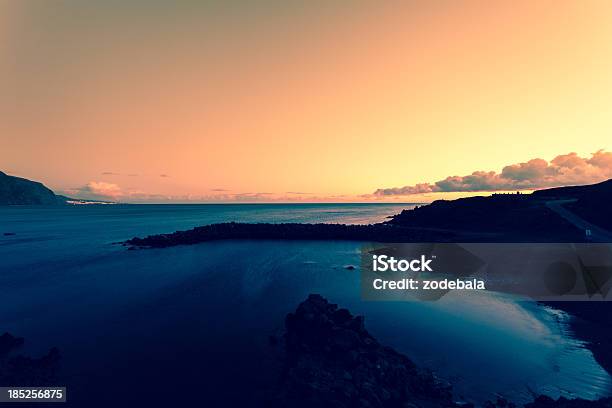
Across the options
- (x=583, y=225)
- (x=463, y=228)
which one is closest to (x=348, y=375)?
(x=583, y=225)

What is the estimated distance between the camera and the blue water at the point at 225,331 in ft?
53.1

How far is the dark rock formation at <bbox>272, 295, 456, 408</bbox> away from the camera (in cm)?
1380

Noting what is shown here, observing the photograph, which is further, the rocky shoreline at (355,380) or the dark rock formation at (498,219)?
the dark rock formation at (498,219)

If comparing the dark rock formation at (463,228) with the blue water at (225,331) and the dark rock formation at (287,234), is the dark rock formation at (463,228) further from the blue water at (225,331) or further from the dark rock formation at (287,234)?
the blue water at (225,331)

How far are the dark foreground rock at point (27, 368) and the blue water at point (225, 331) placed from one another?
2.46 ft

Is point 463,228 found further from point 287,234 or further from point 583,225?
point 287,234

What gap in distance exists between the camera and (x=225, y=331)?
22781 millimetres

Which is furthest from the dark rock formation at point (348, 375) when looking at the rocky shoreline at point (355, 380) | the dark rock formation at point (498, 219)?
the dark rock formation at point (498, 219)

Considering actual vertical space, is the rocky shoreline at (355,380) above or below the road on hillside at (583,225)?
below

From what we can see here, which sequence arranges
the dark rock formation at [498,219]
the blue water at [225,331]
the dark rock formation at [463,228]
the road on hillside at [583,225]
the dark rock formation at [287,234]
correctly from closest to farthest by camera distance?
the blue water at [225,331], the road on hillside at [583,225], the dark rock formation at [498,219], the dark rock formation at [463,228], the dark rock formation at [287,234]

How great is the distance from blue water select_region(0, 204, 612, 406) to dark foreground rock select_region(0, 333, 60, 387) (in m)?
0.75

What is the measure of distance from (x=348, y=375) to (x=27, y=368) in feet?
62.5

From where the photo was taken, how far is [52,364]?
18078 mm

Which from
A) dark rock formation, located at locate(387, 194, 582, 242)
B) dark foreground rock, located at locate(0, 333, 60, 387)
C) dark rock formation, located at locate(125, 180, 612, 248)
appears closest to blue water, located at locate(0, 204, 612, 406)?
dark foreground rock, located at locate(0, 333, 60, 387)
